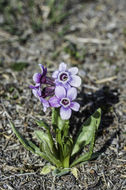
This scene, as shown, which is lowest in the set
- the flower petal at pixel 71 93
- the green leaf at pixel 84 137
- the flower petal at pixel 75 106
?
the green leaf at pixel 84 137

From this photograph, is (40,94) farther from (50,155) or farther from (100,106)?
(100,106)

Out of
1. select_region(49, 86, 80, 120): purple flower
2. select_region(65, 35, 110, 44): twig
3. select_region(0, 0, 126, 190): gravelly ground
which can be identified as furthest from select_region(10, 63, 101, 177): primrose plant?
select_region(65, 35, 110, 44): twig

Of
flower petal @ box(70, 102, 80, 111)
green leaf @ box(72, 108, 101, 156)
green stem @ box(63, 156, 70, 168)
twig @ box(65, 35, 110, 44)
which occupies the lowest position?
green stem @ box(63, 156, 70, 168)

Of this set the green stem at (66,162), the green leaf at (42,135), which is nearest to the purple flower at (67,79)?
the green leaf at (42,135)

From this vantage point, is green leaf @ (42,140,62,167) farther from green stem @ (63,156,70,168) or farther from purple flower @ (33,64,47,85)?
purple flower @ (33,64,47,85)

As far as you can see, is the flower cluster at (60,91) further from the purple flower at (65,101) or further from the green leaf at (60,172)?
the green leaf at (60,172)

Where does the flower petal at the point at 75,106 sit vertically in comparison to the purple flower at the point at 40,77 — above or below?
below

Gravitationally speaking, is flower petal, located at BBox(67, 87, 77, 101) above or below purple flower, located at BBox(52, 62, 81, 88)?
below

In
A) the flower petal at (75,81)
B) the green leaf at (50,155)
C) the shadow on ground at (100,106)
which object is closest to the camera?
the flower petal at (75,81)
